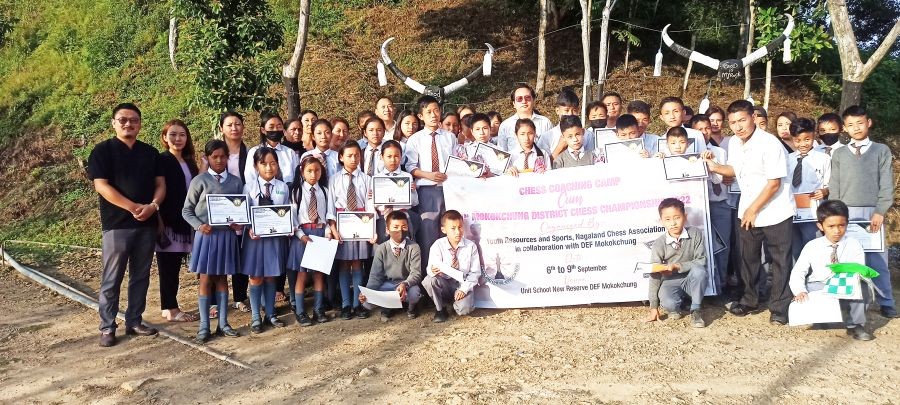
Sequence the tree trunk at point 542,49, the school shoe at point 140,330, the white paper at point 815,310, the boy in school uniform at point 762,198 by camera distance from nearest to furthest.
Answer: the white paper at point 815,310
the boy in school uniform at point 762,198
the school shoe at point 140,330
the tree trunk at point 542,49

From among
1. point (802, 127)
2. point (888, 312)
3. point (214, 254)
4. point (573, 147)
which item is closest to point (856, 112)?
point (802, 127)

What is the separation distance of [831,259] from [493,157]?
2644 mm

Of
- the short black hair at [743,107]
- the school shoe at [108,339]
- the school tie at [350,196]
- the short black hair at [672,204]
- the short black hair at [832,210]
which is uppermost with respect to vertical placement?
the short black hair at [743,107]

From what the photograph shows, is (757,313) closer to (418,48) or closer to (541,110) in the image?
(541,110)

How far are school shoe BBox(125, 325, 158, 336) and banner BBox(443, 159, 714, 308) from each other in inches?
102

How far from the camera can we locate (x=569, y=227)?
210 inches

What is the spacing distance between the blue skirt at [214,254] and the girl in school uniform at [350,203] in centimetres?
82

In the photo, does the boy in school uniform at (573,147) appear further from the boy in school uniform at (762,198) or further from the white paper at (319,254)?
the white paper at (319,254)

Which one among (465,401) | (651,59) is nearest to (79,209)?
(465,401)

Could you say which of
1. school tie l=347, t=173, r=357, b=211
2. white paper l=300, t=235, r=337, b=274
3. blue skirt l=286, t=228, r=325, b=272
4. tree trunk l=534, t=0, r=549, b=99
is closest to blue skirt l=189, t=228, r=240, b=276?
blue skirt l=286, t=228, r=325, b=272

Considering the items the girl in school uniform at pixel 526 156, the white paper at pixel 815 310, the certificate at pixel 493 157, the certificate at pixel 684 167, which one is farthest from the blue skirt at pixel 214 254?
the white paper at pixel 815 310

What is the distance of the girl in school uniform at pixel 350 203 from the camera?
5.21 meters

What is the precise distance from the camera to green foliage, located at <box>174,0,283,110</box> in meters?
8.84

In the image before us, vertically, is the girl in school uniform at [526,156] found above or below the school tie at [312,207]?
above
